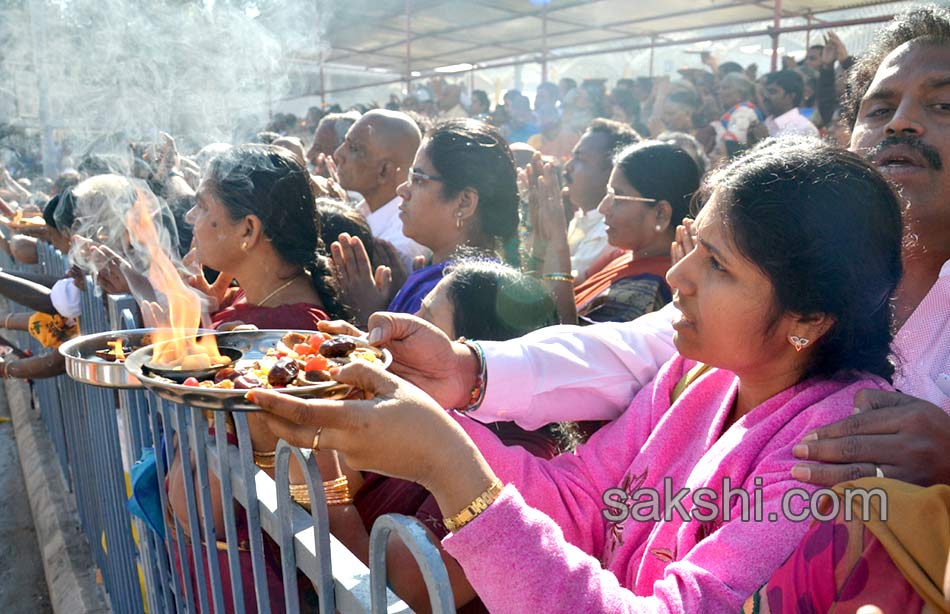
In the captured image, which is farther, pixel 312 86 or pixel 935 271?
pixel 312 86

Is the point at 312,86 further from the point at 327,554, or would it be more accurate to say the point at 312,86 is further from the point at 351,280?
the point at 327,554

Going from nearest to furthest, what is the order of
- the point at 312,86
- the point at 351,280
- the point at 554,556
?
the point at 554,556 → the point at 351,280 → the point at 312,86

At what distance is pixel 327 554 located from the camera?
1.21 metres

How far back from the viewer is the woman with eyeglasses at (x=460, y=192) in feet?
10.9

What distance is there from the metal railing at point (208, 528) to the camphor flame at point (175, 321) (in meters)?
0.13

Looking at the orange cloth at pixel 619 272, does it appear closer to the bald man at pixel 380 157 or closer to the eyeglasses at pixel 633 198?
the eyeglasses at pixel 633 198

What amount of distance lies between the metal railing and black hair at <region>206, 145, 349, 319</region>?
2.18 ft

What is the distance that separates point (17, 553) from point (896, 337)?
14.8 ft

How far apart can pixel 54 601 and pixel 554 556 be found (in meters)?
3.40

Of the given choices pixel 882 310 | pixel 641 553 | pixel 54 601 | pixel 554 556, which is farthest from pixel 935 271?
pixel 54 601

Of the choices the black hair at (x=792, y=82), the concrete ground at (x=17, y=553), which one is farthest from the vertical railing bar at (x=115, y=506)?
the black hair at (x=792, y=82)

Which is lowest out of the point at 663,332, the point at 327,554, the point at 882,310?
the point at 327,554

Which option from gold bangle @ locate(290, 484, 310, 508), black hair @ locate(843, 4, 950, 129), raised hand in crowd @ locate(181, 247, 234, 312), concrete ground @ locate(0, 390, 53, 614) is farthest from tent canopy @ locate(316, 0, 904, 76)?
gold bangle @ locate(290, 484, 310, 508)

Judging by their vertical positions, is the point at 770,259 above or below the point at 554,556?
above
